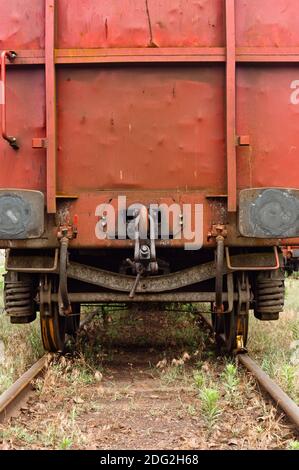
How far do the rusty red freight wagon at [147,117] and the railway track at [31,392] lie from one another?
0.63 metres

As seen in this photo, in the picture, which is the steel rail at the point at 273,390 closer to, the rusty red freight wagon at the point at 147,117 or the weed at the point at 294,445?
the weed at the point at 294,445

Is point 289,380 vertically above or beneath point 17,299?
beneath

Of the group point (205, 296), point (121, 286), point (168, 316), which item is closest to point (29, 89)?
point (121, 286)

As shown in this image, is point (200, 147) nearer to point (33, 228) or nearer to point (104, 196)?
point (104, 196)

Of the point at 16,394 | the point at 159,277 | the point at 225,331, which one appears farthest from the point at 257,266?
the point at 16,394

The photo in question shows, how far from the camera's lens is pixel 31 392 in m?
4.83

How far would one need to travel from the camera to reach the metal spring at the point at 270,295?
5531 mm

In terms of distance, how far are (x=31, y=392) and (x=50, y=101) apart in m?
2.23

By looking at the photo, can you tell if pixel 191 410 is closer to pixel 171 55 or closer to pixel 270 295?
pixel 270 295

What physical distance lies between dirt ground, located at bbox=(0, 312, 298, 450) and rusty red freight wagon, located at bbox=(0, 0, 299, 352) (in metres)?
0.72

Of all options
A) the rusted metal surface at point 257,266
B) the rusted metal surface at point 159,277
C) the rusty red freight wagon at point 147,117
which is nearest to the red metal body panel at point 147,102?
the rusty red freight wagon at point 147,117

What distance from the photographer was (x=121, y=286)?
17.7ft

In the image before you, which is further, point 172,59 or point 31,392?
point 172,59

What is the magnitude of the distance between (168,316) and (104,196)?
4623mm
